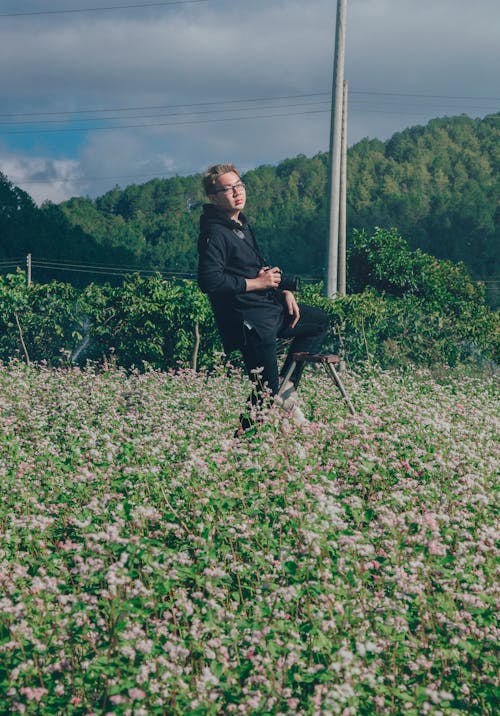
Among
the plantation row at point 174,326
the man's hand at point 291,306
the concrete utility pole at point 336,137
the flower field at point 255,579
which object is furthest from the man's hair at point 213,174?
the concrete utility pole at point 336,137

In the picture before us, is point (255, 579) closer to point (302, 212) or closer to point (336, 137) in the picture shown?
point (336, 137)

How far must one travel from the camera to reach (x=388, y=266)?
18.4 m

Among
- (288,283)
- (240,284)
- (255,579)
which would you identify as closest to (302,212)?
(288,283)

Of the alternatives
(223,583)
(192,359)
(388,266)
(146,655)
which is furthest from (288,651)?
(388,266)

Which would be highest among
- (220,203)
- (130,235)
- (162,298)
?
(220,203)

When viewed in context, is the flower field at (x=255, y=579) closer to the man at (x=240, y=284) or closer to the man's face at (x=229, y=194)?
the man at (x=240, y=284)

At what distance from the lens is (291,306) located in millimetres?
6828

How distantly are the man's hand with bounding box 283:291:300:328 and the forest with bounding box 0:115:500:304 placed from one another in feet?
196

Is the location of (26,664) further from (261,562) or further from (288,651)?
(261,562)

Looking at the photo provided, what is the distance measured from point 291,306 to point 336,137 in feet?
41.1

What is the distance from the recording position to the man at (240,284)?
6477mm

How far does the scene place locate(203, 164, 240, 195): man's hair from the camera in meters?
6.52

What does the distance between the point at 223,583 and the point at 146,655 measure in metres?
0.83

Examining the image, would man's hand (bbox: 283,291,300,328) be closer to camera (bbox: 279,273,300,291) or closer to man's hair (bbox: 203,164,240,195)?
camera (bbox: 279,273,300,291)
